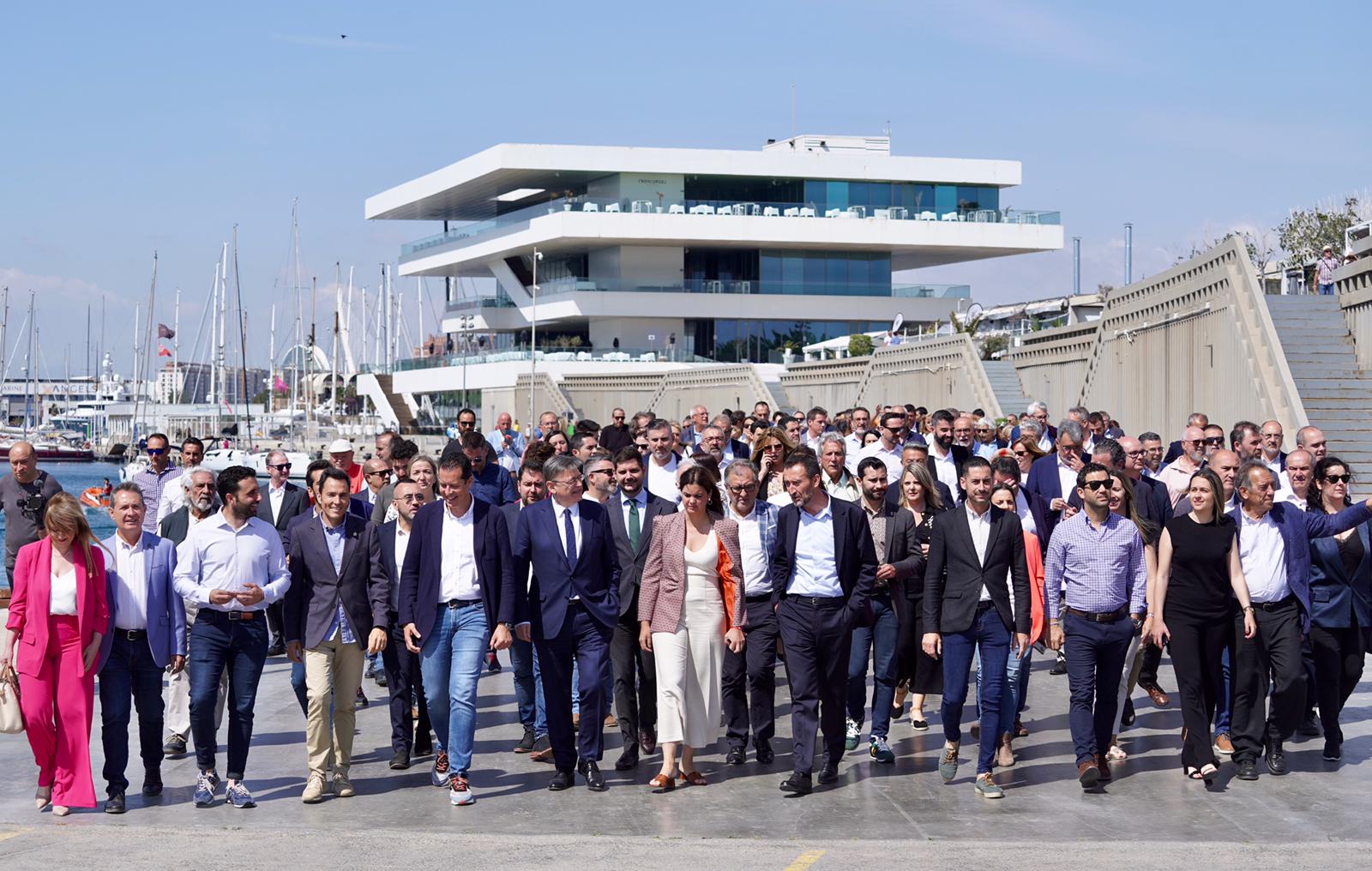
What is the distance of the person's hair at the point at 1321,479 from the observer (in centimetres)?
995

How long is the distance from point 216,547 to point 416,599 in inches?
45.8

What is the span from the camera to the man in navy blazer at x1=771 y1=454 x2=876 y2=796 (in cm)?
932

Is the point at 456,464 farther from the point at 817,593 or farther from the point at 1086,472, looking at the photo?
the point at 1086,472

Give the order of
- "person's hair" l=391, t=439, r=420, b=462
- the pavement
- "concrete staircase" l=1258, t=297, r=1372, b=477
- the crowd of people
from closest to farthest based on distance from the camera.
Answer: the pavement, the crowd of people, "person's hair" l=391, t=439, r=420, b=462, "concrete staircase" l=1258, t=297, r=1372, b=477

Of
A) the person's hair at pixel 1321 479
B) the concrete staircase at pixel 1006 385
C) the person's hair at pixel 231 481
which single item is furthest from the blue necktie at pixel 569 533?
the concrete staircase at pixel 1006 385

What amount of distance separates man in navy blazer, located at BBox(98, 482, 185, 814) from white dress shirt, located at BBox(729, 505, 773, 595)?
10.8 ft

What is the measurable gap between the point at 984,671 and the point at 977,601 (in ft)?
1.41

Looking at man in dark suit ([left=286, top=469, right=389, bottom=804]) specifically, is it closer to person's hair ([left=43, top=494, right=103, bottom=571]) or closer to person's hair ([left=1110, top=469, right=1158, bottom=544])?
person's hair ([left=43, top=494, right=103, bottom=571])

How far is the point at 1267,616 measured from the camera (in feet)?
31.2

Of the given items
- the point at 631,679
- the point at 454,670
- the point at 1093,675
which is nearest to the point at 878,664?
the point at 1093,675

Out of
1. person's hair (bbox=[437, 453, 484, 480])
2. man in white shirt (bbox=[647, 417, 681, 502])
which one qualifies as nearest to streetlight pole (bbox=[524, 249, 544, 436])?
man in white shirt (bbox=[647, 417, 681, 502])

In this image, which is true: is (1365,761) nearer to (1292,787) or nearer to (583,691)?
(1292,787)

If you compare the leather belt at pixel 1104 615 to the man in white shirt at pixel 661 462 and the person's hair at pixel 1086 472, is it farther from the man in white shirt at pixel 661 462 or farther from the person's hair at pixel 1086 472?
the man in white shirt at pixel 661 462

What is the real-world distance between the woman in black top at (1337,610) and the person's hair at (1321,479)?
19mm
